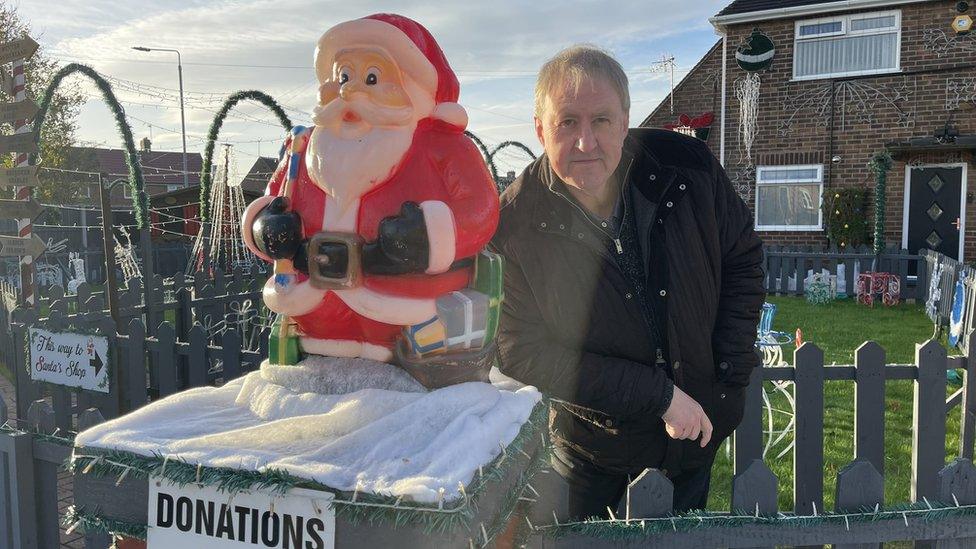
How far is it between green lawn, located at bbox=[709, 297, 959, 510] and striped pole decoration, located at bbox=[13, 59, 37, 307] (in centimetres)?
498

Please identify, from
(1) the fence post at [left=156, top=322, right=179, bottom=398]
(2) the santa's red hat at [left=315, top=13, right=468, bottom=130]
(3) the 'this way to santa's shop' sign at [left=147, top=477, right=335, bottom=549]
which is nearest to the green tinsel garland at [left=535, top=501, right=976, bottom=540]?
(3) the 'this way to santa's shop' sign at [left=147, top=477, right=335, bottom=549]

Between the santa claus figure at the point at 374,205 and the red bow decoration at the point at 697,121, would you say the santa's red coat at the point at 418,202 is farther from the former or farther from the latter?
the red bow decoration at the point at 697,121

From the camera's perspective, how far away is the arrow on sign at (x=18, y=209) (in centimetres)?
518

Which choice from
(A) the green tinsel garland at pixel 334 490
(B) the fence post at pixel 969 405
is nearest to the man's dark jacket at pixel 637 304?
(A) the green tinsel garland at pixel 334 490

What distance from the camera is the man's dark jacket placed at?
199 centimetres

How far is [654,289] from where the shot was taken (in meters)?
2.00

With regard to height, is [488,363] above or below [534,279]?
below

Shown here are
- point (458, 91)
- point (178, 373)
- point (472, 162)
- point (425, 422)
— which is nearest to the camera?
point (425, 422)

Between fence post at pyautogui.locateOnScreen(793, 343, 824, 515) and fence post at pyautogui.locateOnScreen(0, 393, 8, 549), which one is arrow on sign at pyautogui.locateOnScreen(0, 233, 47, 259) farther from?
fence post at pyautogui.locateOnScreen(793, 343, 824, 515)

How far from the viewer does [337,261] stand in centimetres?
160

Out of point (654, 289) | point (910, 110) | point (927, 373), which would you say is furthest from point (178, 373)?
point (910, 110)

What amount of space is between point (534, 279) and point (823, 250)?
11.8 meters

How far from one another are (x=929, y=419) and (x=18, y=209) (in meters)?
5.94

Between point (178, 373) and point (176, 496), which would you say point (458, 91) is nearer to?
point (176, 496)
